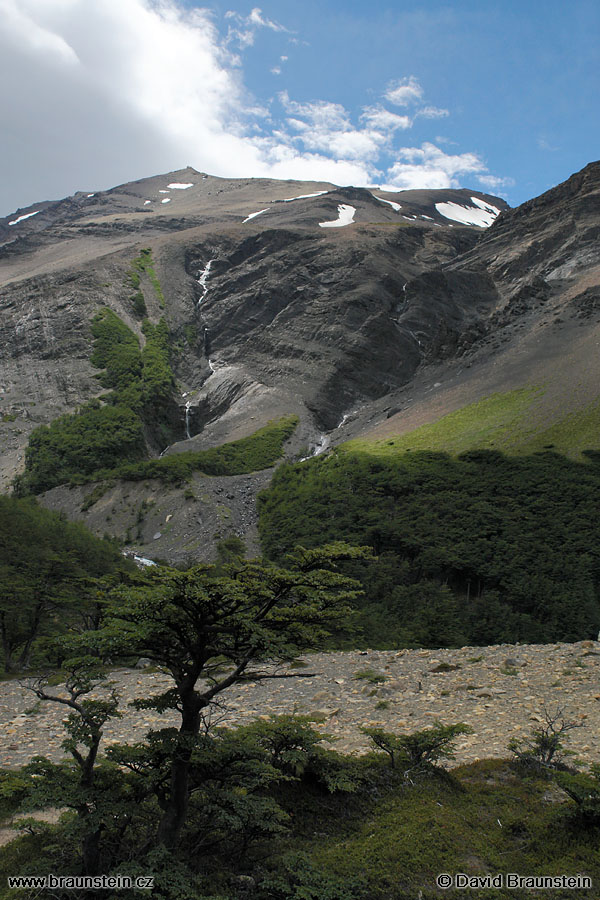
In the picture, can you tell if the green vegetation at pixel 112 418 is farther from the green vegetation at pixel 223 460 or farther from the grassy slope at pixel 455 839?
the grassy slope at pixel 455 839

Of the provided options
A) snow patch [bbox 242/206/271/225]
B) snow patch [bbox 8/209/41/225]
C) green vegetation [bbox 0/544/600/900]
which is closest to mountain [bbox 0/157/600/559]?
snow patch [bbox 242/206/271/225]

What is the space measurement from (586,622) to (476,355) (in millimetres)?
50397

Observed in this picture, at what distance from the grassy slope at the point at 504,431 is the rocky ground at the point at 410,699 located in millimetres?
31155

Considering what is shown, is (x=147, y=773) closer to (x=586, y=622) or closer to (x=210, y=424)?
(x=586, y=622)

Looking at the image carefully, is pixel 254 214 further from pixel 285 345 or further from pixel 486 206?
pixel 486 206

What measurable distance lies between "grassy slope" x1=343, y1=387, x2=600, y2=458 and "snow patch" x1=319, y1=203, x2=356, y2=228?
77432mm

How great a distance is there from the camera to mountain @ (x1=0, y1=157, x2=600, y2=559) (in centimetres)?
5462

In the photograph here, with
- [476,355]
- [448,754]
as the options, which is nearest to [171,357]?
[476,355]

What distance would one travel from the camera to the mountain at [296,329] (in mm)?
54625

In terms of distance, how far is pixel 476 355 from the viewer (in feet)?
231

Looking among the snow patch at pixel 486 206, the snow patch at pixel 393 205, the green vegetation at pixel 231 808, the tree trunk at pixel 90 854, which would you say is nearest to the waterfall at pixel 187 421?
the green vegetation at pixel 231 808

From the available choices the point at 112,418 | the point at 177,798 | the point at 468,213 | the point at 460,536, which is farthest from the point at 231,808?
the point at 468,213

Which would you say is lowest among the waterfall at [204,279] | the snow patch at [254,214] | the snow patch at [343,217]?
the waterfall at [204,279]

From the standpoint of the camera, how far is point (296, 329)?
8881 centimetres
